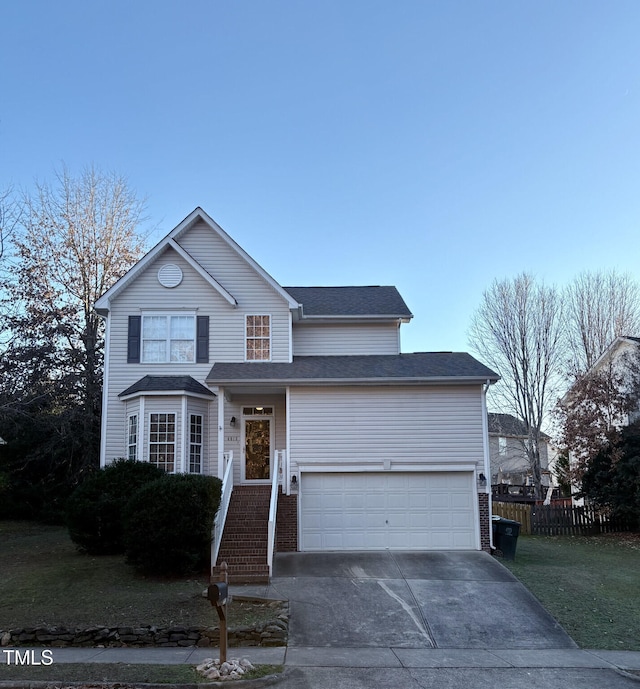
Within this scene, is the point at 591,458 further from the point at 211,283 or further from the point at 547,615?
the point at 211,283

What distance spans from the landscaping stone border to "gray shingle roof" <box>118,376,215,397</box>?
7.96 metres

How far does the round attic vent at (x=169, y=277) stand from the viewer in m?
19.5

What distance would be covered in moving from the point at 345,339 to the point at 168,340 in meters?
5.83

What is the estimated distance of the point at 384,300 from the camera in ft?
74.0

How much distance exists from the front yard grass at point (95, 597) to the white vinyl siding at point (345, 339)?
29.3 feet

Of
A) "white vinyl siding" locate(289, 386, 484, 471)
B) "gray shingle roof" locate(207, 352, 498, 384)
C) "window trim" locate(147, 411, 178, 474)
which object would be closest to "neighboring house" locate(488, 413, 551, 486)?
"gray shingle roof" locate(207, 352, 498, 384)

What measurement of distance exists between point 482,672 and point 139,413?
11754 millimetres

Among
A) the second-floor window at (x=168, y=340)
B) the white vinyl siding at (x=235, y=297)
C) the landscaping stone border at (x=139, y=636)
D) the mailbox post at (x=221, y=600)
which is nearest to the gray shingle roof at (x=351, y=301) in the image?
the white vinyl siding at (x=235, y=297)

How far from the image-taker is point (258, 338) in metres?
19.5

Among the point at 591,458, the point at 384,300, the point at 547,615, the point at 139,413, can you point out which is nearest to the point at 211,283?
the point at 139,413

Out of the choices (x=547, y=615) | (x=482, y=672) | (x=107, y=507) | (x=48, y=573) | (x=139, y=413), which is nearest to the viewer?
(x=482, y=672)

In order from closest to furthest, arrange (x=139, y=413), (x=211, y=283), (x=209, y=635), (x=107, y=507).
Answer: (x=209, y=635) → (x=107, y=507) → (x=139, y=413) → (x=211, y=283)

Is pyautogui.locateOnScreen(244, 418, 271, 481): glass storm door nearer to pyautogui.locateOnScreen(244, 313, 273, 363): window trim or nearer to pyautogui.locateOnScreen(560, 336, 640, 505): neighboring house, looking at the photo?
pyautogui.locateOnScreen(244, 313, 273, 363): window trim

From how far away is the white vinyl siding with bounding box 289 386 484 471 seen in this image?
56.5 ft
